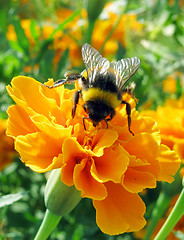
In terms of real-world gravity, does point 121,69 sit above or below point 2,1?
above

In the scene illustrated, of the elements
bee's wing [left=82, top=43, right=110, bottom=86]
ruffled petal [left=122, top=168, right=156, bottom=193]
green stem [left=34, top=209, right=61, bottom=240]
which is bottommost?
green stem [left=34, top=209, right=61, bottom=240]

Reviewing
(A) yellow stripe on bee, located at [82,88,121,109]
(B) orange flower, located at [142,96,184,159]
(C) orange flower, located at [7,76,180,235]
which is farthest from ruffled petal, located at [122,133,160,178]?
(B) orange flower, located at [142,96,184,159]

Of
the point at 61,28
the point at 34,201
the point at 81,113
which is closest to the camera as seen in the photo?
the point at 81,113

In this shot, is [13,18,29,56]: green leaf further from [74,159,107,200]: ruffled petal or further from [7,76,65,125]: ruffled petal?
[74,159,107,200]: ruffled petal

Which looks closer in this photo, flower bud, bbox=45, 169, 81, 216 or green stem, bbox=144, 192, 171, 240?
flower bud, bbox=45, 169, 81, 216

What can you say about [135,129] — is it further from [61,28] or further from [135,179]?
[61,28]

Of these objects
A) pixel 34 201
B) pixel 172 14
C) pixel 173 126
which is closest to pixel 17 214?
pixel 34 201
